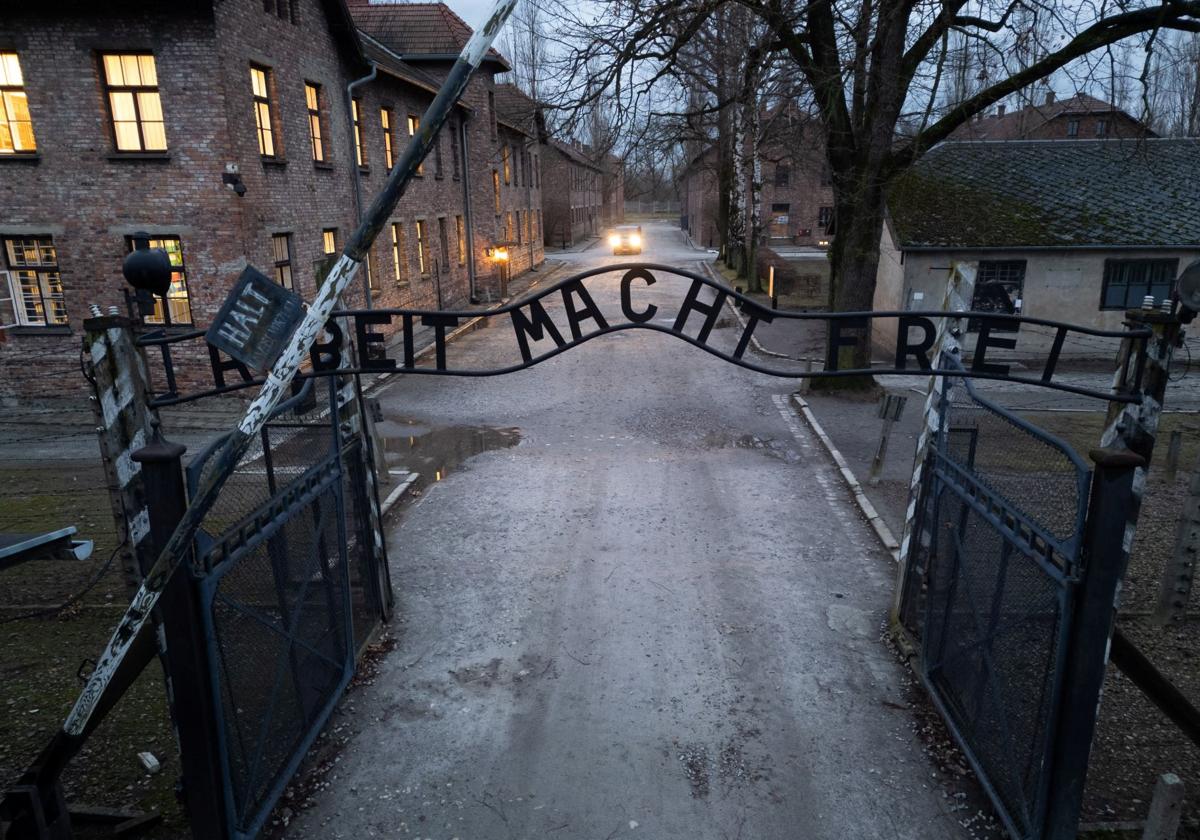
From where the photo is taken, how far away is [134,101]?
46.8 feet

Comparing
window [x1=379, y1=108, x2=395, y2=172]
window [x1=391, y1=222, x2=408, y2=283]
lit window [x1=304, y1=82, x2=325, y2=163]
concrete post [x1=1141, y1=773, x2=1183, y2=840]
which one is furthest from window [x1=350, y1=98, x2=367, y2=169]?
concrete post [x1=1141, y1=773, x2=1183, y2=840]

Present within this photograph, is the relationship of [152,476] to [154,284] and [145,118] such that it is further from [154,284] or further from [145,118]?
[145,118]

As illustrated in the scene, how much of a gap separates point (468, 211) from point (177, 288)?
54.6ft

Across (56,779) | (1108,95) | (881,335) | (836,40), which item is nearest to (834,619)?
(56,779)

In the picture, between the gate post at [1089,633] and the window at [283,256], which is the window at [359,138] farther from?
the gate post at [1089,633]

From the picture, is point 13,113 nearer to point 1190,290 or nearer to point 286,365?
point 286,365

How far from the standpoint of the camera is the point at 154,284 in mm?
4520

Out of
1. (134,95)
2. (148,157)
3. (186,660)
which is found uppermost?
(134,95)

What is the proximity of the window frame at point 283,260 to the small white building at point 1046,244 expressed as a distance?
14.1 meters

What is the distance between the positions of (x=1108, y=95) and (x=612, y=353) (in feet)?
40.5

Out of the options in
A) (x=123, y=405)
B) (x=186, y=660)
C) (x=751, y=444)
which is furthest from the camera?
(x=751, y=444)

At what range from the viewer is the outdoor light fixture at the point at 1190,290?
4387mm

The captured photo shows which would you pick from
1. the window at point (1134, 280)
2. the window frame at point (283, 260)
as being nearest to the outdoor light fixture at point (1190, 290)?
the window frame at point (283, 260)

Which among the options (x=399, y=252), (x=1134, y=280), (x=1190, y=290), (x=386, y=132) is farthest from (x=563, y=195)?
(x=1190, y=290)
